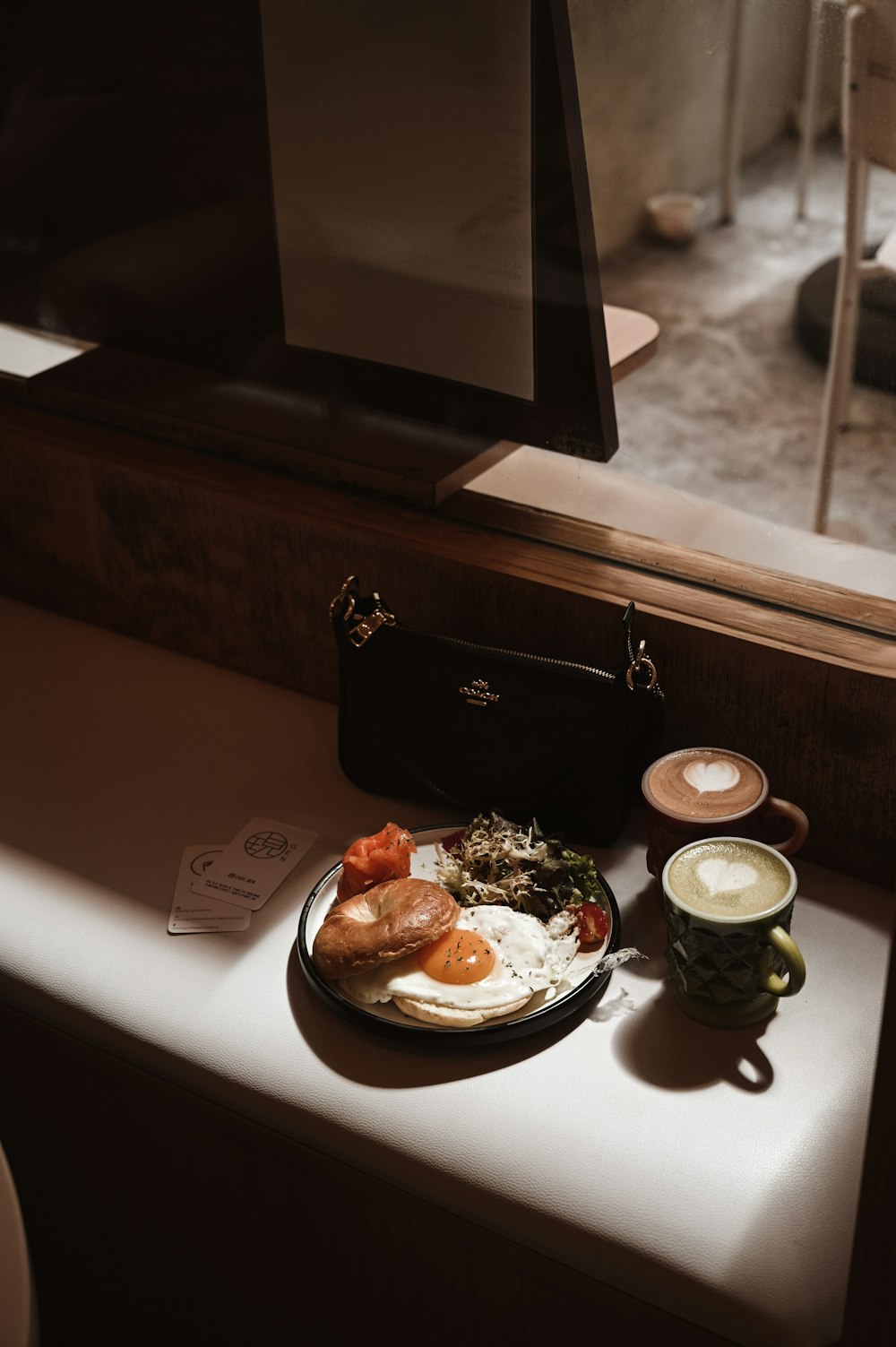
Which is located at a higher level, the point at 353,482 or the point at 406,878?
the point at 353,482

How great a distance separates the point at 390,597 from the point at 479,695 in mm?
171

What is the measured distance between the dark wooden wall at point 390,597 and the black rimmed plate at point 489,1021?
0.18 metres

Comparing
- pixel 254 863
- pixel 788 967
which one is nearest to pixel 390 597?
pixel 254 863

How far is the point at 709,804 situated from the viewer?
85 centimetres

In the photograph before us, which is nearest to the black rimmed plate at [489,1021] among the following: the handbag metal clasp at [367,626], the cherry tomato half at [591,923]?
the cherry tomato half at [591,923]

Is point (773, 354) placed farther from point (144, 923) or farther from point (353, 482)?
point (144, 923)

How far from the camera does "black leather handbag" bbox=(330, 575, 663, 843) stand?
0.90 metres

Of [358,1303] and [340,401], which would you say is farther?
[340,401]

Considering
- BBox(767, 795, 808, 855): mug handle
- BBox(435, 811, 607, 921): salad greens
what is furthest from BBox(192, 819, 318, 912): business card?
BBox(767, 795, 808, 855): mug handle

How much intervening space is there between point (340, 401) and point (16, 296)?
1.42 ft

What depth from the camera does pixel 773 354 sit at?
1.03m

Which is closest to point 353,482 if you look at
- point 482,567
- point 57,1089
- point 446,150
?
point 482,567

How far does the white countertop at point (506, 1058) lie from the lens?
689mm

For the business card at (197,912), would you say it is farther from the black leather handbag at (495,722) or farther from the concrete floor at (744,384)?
the concrete floor at (744,384)
